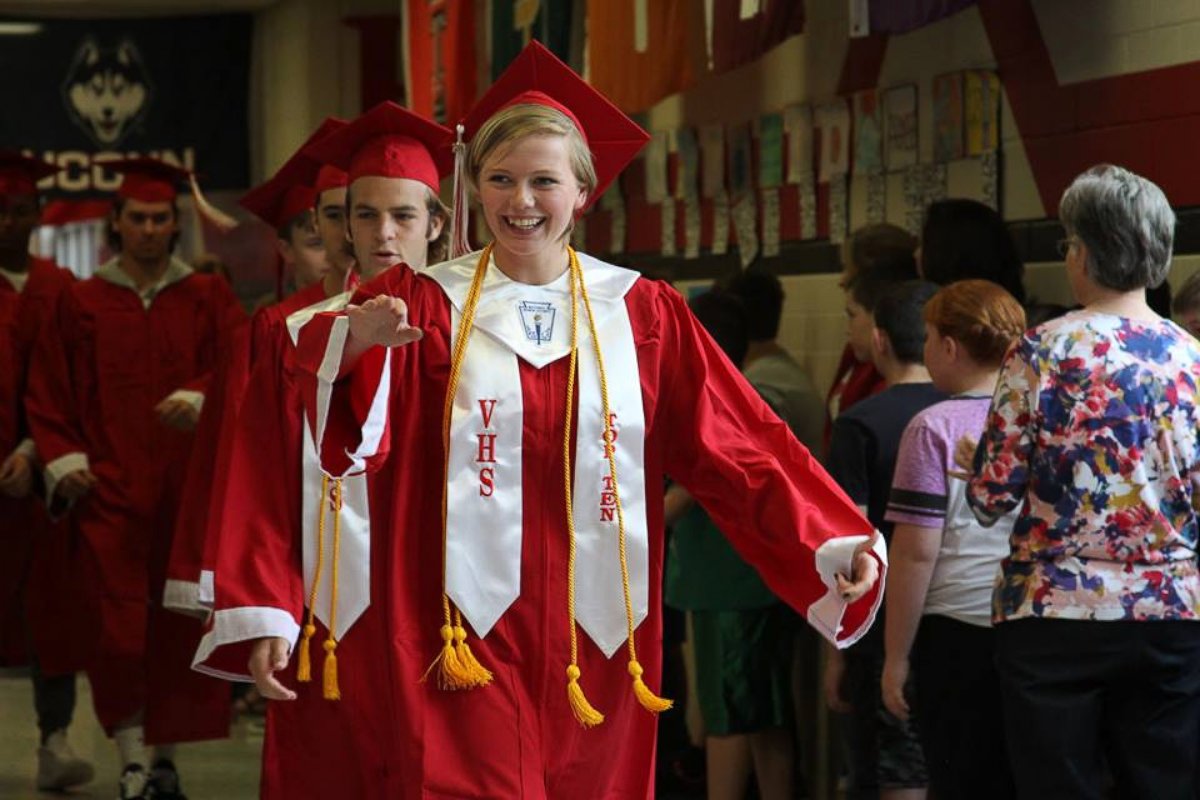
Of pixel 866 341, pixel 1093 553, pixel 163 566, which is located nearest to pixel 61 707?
pixel 163 566

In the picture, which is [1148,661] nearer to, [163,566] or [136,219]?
[163,566]

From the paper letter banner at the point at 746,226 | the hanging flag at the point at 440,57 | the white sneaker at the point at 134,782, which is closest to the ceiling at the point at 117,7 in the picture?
the hanging flag at the point at 440,57

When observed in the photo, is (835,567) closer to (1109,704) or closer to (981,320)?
(1109,704)

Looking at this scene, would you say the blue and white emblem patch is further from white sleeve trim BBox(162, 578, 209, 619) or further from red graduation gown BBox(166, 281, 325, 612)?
white sleeve trim BBox(162, 578, 209, 619)

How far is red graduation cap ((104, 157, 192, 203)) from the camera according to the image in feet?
21.7

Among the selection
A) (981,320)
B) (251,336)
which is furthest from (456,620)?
(251,336)

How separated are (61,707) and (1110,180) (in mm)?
4429

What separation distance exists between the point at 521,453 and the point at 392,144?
1307 mm

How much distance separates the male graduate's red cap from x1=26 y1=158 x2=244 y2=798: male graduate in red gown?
752 mm

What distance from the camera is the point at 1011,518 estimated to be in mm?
4352

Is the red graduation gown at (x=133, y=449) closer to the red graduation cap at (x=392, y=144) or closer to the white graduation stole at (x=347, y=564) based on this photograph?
the red graduation cap at (x=392, y=144)

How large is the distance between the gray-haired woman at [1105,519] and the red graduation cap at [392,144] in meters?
1.32

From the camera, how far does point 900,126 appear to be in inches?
266

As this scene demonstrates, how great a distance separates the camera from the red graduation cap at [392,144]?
170 inches
